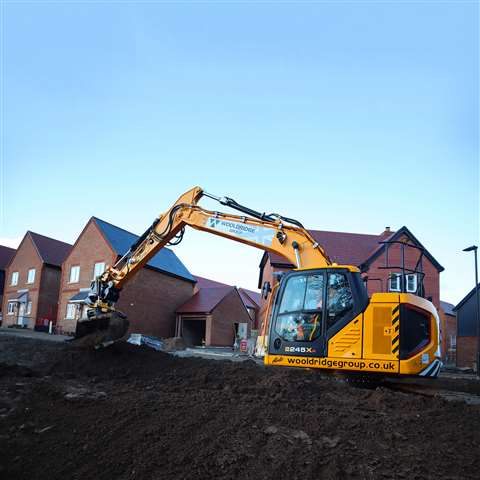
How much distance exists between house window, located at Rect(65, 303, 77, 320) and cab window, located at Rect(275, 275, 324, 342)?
28665mm

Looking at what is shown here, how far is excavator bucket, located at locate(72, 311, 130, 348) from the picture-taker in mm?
12570

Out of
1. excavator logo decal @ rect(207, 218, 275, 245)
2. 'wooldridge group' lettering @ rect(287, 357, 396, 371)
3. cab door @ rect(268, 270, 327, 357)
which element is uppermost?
excavator logo decal @ rect(207, 218, 275, 245)

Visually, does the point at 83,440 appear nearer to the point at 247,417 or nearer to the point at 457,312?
the point at 247,417

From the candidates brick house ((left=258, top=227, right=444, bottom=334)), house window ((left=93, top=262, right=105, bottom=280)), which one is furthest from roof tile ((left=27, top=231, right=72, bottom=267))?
brick house ((left=258, top=227, right=444, bottom=334))

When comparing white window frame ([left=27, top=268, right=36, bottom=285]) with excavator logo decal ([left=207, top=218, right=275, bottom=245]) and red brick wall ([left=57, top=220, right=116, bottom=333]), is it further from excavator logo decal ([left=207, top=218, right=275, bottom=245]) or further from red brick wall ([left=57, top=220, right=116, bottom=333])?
excavator logo decal ([left=207, top=218, right=275, bottom=245])

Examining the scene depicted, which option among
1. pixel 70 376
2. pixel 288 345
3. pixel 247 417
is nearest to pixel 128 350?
pixel 70 376

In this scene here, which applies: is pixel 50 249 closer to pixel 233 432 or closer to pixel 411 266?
pixel 411 266

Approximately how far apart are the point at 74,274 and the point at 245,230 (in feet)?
91.8

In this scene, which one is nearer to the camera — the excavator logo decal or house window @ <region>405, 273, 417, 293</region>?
the excavator logo decal

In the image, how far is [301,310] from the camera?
966cm

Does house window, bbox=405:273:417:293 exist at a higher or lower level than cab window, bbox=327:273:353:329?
higher

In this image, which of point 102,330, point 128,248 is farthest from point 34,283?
point 102,330

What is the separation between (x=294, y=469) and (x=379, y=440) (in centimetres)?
142

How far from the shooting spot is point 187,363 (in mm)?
12500
